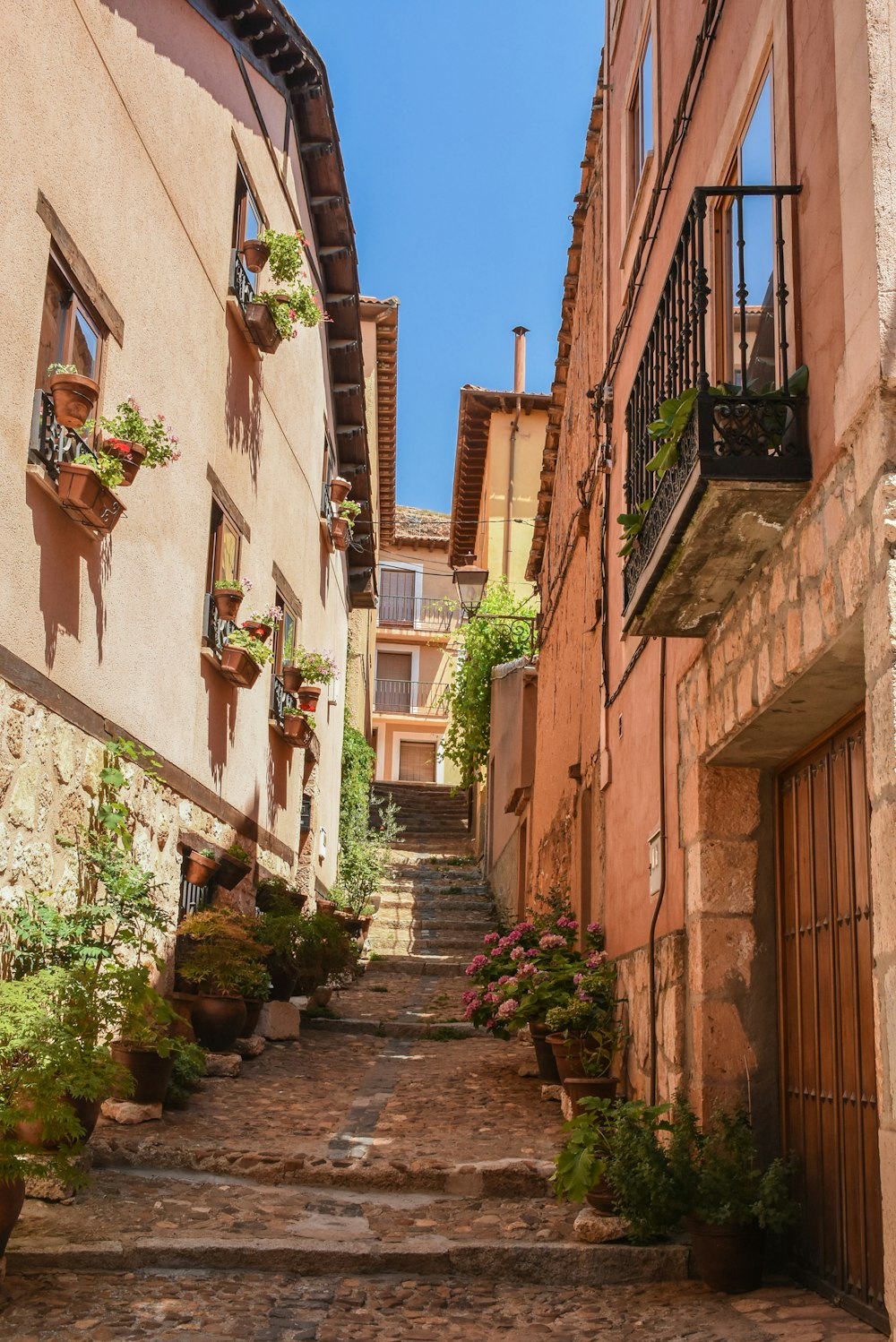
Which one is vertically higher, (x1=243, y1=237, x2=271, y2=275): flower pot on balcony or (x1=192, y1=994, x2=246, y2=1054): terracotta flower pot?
(x1=243, y1=237, x2=271, y2=275): flower pot on balcony

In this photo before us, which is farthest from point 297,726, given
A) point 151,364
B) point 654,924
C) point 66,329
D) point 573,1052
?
point 654,924

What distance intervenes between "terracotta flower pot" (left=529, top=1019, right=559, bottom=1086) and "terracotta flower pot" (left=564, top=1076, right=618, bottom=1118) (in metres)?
1.49

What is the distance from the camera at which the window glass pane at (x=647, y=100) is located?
832 centimetres

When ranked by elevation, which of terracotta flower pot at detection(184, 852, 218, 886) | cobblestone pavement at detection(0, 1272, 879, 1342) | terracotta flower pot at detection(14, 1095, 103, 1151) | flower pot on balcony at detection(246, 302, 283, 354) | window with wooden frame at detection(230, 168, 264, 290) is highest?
window with wooden frame at detection(230, 168, 264, 290)

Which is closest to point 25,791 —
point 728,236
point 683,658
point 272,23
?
point 683,658

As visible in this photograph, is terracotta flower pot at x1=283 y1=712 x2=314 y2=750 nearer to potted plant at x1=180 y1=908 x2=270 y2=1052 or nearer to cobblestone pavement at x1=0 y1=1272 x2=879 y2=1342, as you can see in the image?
potted plant at x1=180 y1=908 x2=270 y2=1052

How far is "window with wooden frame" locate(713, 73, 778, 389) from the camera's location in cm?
508

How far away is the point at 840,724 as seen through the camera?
495 cm

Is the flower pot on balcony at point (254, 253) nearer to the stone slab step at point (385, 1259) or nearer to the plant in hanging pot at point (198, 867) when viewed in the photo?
the plant in hanging pot at point (198, 867)

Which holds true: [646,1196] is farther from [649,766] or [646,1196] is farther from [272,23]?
[272,23]

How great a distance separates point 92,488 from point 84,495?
66 millimetres

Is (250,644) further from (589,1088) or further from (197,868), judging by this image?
(589,1088)

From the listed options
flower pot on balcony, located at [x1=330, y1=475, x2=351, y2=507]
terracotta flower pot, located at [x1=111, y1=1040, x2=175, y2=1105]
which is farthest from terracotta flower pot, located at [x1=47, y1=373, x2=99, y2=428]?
flower pot on balcony, located at [x1=330, y1=475, x2=351, y2=507]

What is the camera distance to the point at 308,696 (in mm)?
13805
